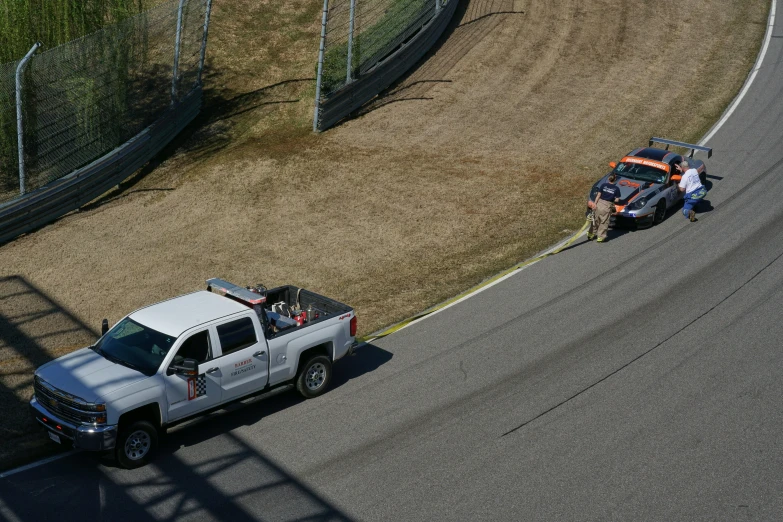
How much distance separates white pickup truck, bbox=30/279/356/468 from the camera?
37.9ft

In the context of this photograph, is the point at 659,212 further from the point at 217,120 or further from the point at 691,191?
the point at 217,120

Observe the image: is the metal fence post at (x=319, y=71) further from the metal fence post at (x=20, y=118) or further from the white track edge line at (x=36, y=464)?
the white track edge line at (x=36, y=464)

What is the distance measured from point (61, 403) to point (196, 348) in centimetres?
198

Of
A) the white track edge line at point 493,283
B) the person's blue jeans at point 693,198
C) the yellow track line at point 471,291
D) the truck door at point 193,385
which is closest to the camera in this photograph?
the truck door at point 193,385

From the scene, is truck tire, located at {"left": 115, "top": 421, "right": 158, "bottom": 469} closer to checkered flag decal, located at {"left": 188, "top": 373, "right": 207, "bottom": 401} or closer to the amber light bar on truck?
checkered flag decal, located at {"left": 188, "top": 373, "right": 207, "bottom": 401}

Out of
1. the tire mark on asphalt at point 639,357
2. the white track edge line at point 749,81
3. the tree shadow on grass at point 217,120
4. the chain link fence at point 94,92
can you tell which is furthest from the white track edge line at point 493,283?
the chain link fence at point 94,92

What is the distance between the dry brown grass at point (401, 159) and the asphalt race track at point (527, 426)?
7.87 feet

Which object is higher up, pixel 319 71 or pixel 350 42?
pixel 350 42

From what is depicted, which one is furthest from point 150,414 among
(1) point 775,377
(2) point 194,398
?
(1) point 775,377

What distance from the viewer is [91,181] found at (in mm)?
22547

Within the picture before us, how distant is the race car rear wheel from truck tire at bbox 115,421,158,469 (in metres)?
13.5

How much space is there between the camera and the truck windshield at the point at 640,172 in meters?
21.0

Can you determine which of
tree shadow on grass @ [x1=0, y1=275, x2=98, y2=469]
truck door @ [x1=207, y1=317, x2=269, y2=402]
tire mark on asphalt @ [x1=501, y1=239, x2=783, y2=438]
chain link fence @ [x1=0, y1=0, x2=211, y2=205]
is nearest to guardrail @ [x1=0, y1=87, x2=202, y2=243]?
chain link fence @ [x1=0, y1=0, x2=211, y2=205]

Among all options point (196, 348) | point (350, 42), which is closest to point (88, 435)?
point (196, 348)
